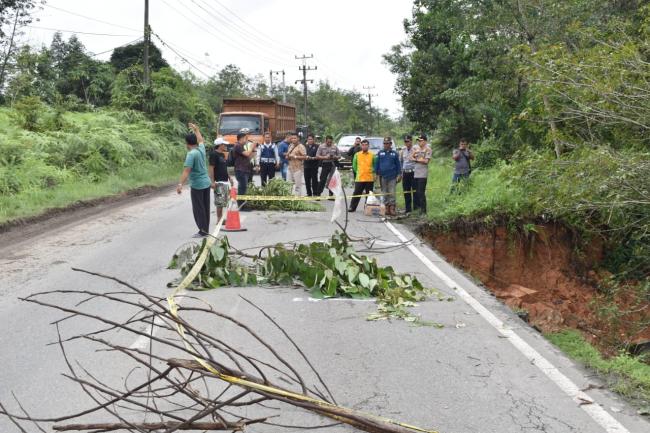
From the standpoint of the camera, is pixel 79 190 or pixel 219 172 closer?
pixel 219 172

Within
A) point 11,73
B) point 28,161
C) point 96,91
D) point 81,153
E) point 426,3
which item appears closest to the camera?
point 28,161

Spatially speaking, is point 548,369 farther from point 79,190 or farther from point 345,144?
point 345,144

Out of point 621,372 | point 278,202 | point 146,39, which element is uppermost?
point 146,39

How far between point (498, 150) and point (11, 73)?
20.9 m

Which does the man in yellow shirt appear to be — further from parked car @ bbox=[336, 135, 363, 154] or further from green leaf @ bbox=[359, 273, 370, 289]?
parked car @ bbox=[336, 135, 363, 154]

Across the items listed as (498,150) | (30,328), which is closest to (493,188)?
(498,150)

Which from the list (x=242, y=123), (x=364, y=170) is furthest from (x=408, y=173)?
(x=242, y=123)

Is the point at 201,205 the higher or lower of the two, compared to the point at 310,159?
lower

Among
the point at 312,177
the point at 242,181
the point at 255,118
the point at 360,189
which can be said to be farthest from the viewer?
the point at 255,118

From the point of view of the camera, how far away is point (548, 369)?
5523 millimetres

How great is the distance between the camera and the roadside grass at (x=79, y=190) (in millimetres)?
15156

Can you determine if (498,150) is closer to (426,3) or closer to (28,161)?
(426,3)

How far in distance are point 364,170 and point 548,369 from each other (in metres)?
11.4

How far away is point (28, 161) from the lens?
61.5ft
